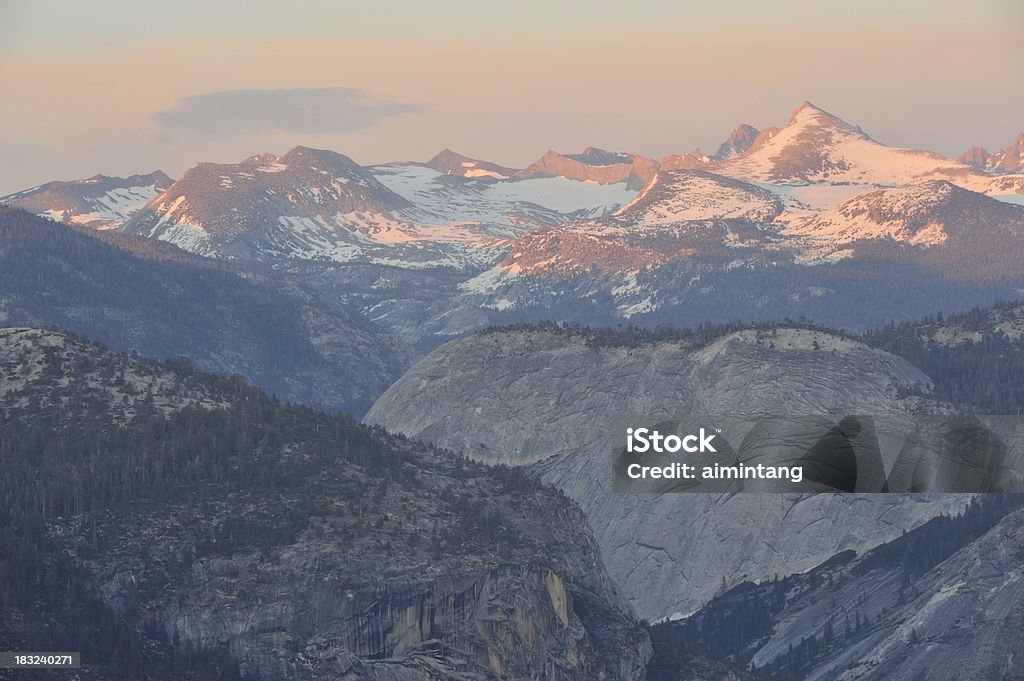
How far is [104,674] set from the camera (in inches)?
7815

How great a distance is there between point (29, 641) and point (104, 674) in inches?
242

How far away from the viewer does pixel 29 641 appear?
651ft
